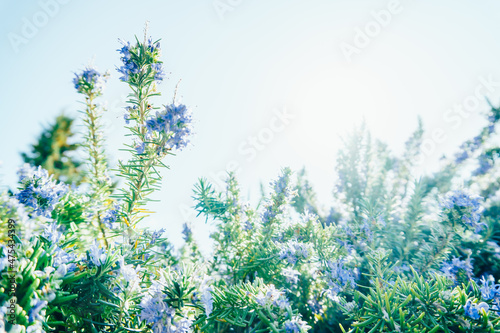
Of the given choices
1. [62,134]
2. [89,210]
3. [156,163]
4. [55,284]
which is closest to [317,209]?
[156,163]

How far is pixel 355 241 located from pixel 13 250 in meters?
2.14

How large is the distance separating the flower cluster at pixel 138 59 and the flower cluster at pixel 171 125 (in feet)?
1.14

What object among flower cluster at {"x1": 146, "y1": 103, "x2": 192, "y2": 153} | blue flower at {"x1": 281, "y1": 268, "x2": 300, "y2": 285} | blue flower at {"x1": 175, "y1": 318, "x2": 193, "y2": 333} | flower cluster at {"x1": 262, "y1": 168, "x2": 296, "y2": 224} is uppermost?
flower cluster at {"x1": 146, "y1": 103, "x2": 192, "y2": 153}

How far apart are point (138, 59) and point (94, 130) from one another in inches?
43.7

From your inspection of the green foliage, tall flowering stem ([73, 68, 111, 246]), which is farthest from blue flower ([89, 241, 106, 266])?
the green foliage

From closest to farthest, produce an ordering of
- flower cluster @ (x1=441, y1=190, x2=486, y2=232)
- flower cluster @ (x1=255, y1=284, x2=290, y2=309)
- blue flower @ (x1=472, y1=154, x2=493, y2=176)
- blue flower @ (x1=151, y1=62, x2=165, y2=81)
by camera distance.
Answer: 1. flower cluster @ (x1=255, y1=284, x2=290, y2=309)
2. blue flower @ (x1=151, y1=62, x2=165, y2=81)
3. flower cluster @ (x1=441, y1=190, x2=486, y2=232)
4. blue flower @ (x1=472, y1=154, x2=493, y2=176)

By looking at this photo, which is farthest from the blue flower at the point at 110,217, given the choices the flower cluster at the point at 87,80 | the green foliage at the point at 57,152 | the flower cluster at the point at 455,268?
the green foliage at the point at 57,152

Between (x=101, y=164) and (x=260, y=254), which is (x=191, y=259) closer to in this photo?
(x=260, y=254)

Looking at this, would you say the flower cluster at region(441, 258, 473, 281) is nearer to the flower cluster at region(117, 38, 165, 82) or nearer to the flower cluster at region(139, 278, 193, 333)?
the flower cluster at region(139, 278, 193, 333)

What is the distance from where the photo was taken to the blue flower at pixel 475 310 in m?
1.10

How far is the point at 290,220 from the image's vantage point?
2391mm

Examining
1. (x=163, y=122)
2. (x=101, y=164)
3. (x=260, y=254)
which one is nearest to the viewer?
(x=163, y=122)

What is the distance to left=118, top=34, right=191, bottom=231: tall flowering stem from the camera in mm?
1737

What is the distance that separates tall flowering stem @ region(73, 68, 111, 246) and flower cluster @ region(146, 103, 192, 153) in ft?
3.08
